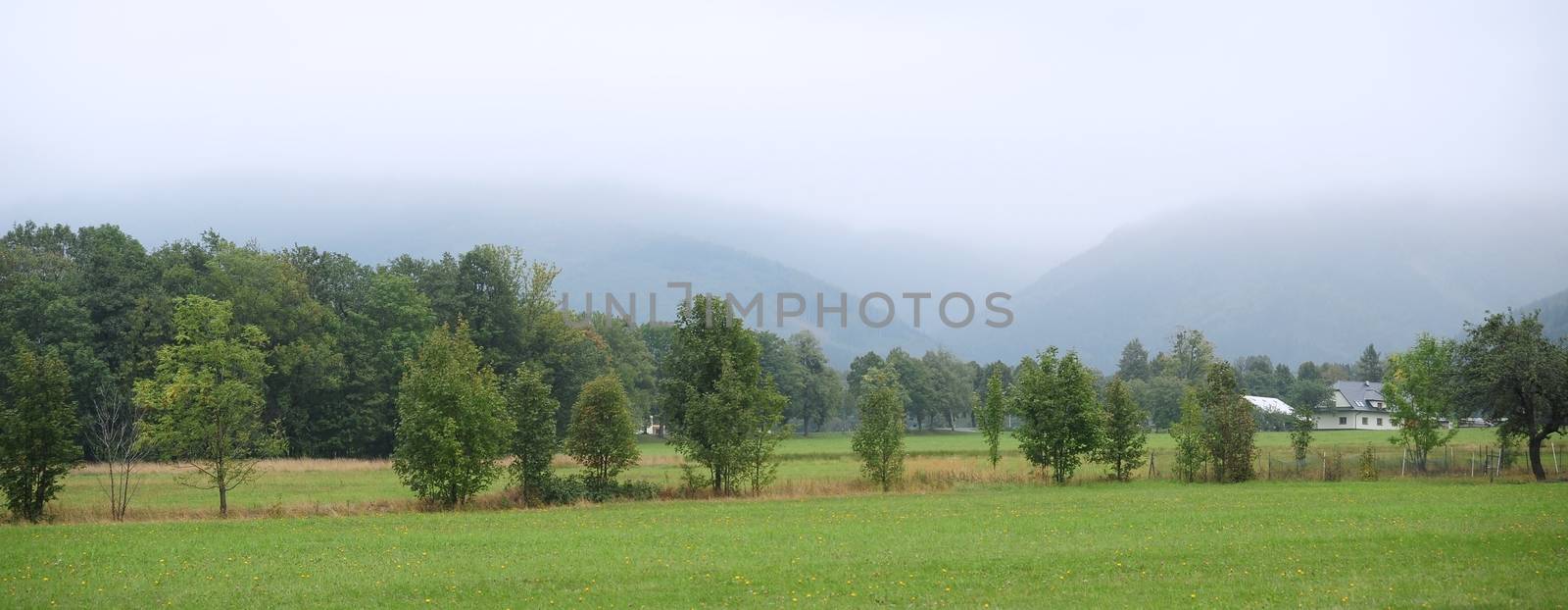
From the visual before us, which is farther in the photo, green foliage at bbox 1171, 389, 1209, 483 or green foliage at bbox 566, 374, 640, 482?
green foliage at bbox 1171, 389, 1209, 483

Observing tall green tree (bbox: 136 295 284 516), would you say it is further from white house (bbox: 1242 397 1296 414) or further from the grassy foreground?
white house (bbox: 1242 397 1296 414)

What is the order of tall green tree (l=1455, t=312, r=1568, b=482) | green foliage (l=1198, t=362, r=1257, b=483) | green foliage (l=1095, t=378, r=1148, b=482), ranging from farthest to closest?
green foliage (l=1095, t=378, r=1148, b=482)
green foliage (l=1198, t=362, r=1257, b=483)
tall green tree (l=1455, t=312, r=1568, b=482)

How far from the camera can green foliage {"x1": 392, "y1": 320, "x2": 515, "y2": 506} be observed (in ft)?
120

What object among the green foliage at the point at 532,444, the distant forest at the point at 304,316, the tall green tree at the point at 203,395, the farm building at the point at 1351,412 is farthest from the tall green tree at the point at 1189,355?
the tall green tree at the point at 203,395

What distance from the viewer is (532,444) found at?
125 ft

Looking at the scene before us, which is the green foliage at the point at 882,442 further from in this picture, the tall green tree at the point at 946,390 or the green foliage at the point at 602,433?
the tall green tree at the point at 946,390

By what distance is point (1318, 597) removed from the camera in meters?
16.7

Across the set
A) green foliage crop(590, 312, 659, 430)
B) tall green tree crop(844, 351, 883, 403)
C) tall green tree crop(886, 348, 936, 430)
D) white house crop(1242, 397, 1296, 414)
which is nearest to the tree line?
green foliage crop(590, 312, 659, 430)

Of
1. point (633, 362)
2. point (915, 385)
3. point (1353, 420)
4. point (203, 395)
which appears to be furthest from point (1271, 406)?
point (203, 395)

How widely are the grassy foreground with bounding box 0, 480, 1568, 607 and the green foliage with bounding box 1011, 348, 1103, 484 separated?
14.5 m

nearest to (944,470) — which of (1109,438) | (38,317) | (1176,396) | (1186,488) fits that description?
(1109,438)

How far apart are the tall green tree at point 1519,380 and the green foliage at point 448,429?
40.1 metres

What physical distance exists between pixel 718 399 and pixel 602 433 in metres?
4.88

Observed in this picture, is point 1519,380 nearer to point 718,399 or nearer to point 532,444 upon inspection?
point 718,399
